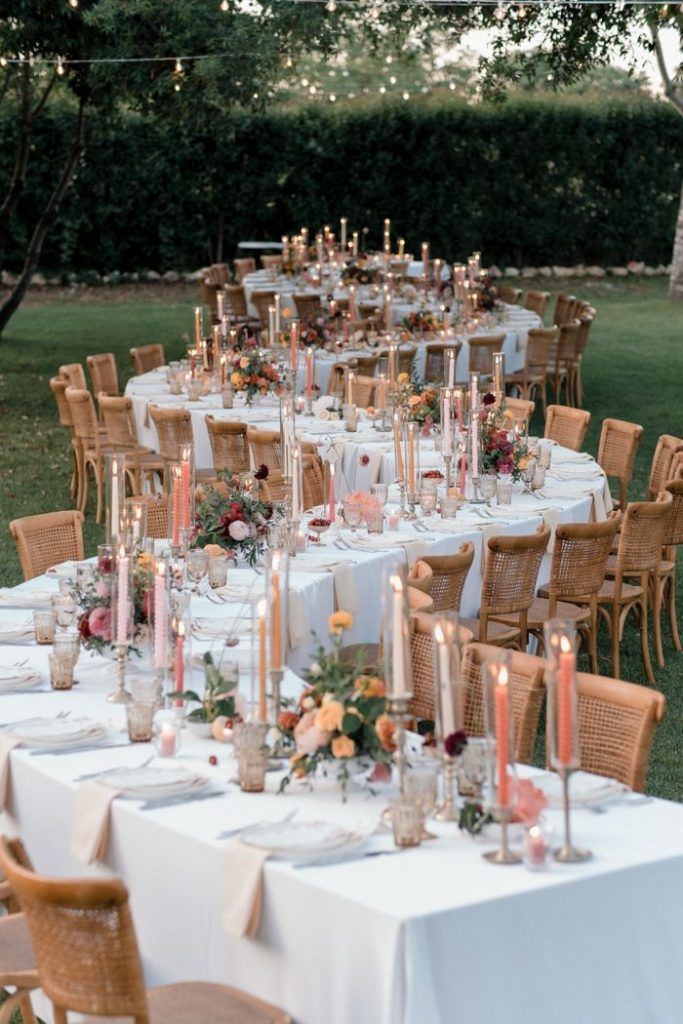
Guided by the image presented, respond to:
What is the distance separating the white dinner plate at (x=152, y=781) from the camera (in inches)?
190

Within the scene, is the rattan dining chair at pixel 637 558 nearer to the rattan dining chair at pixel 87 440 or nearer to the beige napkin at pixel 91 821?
the beige napkin at pixel 91 821

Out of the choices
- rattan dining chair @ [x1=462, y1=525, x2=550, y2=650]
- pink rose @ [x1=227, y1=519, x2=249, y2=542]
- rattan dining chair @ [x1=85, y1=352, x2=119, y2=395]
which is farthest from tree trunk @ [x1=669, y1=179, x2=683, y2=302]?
pink rose @ [x1=227, y1=519, x2=249, y2=542]

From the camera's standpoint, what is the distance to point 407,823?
4398 millimetres

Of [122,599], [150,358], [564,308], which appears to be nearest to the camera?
[122,599]

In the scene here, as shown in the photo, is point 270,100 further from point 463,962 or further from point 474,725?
point 463,962

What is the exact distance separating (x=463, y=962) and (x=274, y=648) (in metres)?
1.18

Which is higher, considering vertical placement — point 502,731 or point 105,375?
point 502,731

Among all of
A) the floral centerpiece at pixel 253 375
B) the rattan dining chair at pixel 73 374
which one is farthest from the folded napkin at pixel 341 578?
the rattan dining chair at pixel 73 374

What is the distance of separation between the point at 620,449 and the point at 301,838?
688 cm

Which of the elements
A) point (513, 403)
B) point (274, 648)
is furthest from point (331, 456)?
point (274, 648)

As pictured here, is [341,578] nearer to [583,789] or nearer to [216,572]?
[216,572]

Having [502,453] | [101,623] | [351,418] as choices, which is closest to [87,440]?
[351,418]

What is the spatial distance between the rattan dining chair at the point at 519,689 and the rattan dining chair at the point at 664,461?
14.6ft

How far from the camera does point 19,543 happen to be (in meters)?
7.69
